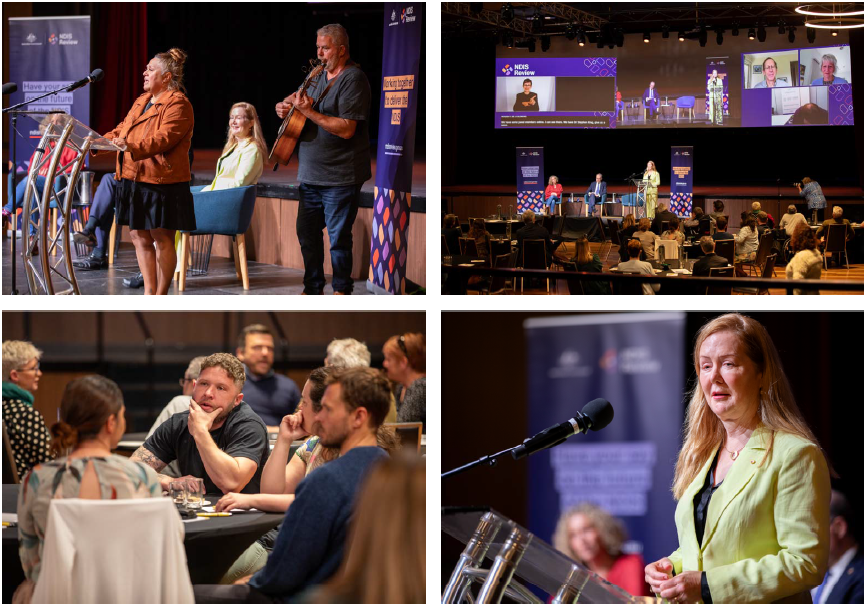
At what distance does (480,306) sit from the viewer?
2.42 m

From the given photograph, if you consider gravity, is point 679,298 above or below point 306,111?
below

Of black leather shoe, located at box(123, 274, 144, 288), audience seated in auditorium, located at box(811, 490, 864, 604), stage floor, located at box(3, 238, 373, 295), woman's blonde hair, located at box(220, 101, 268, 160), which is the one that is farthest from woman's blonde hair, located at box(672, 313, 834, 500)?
black leather shoe, located at box(123, 274, 144, 288)

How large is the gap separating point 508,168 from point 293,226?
791cm

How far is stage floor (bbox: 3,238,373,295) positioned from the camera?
198 inches

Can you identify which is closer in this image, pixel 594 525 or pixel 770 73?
pixel 594 525

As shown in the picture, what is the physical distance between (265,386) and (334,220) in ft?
3.10

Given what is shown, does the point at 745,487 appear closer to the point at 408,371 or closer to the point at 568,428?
the point at 568,428

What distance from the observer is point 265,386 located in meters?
3.59

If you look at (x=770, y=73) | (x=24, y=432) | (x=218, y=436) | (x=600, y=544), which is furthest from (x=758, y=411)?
(x=770, y=73)

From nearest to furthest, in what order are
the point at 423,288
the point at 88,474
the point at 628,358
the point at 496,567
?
the point at 496,567 < the point at 88,474 < the point at 628,358 < the point at 423,288

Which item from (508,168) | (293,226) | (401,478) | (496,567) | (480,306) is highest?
(508,168)

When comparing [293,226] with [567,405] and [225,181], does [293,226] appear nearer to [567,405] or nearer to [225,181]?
[225,181]

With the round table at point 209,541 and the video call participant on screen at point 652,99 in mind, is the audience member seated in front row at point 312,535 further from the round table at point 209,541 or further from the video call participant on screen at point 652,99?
the video call participant on screen at point 652,99

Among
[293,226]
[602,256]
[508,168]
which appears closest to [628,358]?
[293,226]
